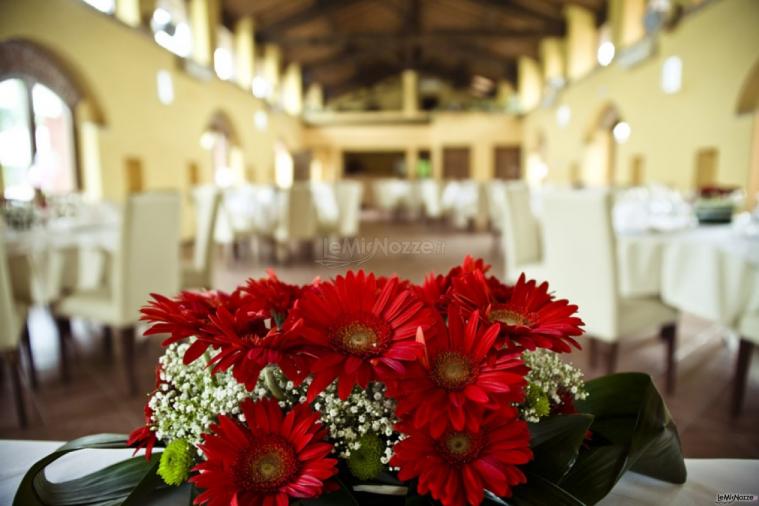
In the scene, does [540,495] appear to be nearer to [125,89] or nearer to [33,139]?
[33,139]

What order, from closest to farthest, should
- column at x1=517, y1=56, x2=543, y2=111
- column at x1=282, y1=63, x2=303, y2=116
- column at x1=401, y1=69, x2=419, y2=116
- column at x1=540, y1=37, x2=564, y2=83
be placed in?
column at x1=540, y1=37, x2=564, y2=83, column at x1=517, y1=56, x2=543, y2=111, column at x1=282, y1=63, x2=303, y2=116, column at x1=401, y1=69, x2=419, y2=116

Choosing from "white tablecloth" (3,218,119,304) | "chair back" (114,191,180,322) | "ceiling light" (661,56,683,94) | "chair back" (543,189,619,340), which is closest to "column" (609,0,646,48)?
"ceiling light" (661,56,683,94)

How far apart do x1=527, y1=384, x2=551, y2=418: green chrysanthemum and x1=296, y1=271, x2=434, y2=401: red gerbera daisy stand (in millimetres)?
109

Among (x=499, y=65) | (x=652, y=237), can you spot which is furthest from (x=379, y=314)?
(x=499, y=65)

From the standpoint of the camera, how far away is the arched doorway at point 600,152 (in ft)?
32.7

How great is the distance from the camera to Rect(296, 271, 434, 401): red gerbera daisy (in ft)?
1.16

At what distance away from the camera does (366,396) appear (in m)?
0.41

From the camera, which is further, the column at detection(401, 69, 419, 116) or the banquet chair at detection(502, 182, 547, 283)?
the column at detection(401, 69, 419, 116)

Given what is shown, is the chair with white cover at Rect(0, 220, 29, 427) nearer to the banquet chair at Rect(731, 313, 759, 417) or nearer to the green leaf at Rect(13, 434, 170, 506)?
the green leaf at Rect(13, 434, 170, 506)

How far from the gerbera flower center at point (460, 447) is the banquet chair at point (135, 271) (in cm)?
216

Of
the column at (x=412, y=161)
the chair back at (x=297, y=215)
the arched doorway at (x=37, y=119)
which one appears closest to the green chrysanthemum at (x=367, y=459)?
the chair back at (x=297, y=215)

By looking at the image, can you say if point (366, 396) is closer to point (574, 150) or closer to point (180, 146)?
point (180, 146)

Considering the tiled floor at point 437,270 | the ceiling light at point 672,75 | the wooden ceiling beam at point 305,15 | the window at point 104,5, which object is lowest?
the tiled floor at point 437,270

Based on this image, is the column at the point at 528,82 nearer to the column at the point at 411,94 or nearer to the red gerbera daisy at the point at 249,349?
the column at the point at 411,94
